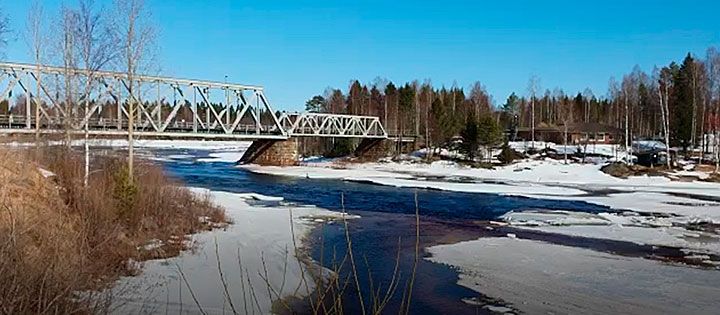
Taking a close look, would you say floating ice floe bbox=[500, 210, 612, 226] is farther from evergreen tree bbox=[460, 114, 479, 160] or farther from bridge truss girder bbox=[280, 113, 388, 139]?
bridge truss girder bbox=[280, 113, 388, 139]

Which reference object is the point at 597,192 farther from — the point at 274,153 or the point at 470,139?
the point at 274,153

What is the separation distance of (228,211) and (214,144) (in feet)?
425

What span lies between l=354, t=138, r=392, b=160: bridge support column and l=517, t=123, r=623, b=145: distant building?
20331 millimetres

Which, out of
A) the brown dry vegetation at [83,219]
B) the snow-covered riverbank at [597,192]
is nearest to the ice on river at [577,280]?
the snow-covered riverbank at [597,192]

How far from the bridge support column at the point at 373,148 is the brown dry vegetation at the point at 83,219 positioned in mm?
63734

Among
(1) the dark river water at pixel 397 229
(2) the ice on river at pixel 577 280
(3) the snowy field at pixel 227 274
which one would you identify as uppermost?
(3) the snowy field at pixel 227 274

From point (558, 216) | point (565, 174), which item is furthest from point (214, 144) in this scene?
point (558, 216)

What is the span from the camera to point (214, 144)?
153125 millimetres

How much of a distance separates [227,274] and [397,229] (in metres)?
10.5

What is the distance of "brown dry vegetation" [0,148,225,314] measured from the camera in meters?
8.63

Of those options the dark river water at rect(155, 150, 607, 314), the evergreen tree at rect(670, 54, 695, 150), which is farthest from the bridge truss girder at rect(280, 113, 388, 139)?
the evergreen tree at rect(670, 54, 695, 150)

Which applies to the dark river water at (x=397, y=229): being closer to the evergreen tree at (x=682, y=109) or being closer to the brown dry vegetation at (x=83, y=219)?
the brown dry vegetation at (x=83, y=219)

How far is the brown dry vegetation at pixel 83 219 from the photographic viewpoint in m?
8.63

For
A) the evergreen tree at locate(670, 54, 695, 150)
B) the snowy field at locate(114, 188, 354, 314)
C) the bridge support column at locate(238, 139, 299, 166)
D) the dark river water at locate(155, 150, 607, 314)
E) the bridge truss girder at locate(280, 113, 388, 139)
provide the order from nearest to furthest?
the snowy field at locate(114, 188, 354, 314)
the dark river water at locate(155, 150, 607, 314)
the evergreen tree at locate(670, 54, 695, 150)
the bridge support column at locate(238, 139, 299, 166)
the bridge truss girder at locate(280, 113, 388, 139)
